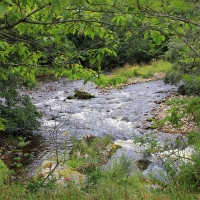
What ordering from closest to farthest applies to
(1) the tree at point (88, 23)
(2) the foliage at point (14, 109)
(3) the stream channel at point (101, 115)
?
1. (1) the tree at point (88, 23)
2. (3) the stream channel at point (101, 115)
3. (2) the foliage at point (14, 109)

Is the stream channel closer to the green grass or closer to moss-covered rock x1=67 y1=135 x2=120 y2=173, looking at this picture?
moss-covered rock x1=67 y1=135 x2=120 y2=173

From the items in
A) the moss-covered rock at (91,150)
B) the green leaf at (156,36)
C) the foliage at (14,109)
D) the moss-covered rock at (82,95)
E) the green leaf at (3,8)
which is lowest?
the moss-covered rock at (82,95)

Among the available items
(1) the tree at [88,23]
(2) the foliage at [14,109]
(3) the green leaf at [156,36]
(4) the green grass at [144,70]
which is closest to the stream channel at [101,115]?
(2) the foliage at [14,109]

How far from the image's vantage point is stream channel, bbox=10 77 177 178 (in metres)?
7.33

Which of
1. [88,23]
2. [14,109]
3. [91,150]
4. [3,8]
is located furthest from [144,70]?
[3,8]

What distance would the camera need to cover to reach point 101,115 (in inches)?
428

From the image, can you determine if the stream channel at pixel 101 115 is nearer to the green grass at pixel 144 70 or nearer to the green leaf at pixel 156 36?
the green grass at pixel 144 70

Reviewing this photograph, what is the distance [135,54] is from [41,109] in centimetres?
1627

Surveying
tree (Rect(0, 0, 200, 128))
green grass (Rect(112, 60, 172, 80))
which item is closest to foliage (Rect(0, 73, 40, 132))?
tree (Rect(0, 0, 200, 128))

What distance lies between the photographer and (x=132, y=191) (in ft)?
9.86

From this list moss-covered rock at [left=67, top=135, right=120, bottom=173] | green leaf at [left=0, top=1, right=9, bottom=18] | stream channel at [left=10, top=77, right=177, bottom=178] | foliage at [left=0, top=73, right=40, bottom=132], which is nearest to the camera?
green leaf at [left=0, top=1, right=9, bottom=18]

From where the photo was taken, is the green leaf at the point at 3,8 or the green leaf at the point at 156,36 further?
the green leaf at the point at 156,36

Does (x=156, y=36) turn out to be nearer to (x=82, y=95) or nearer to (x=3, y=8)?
(x=3, y=8)

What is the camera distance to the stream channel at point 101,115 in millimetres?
7325
